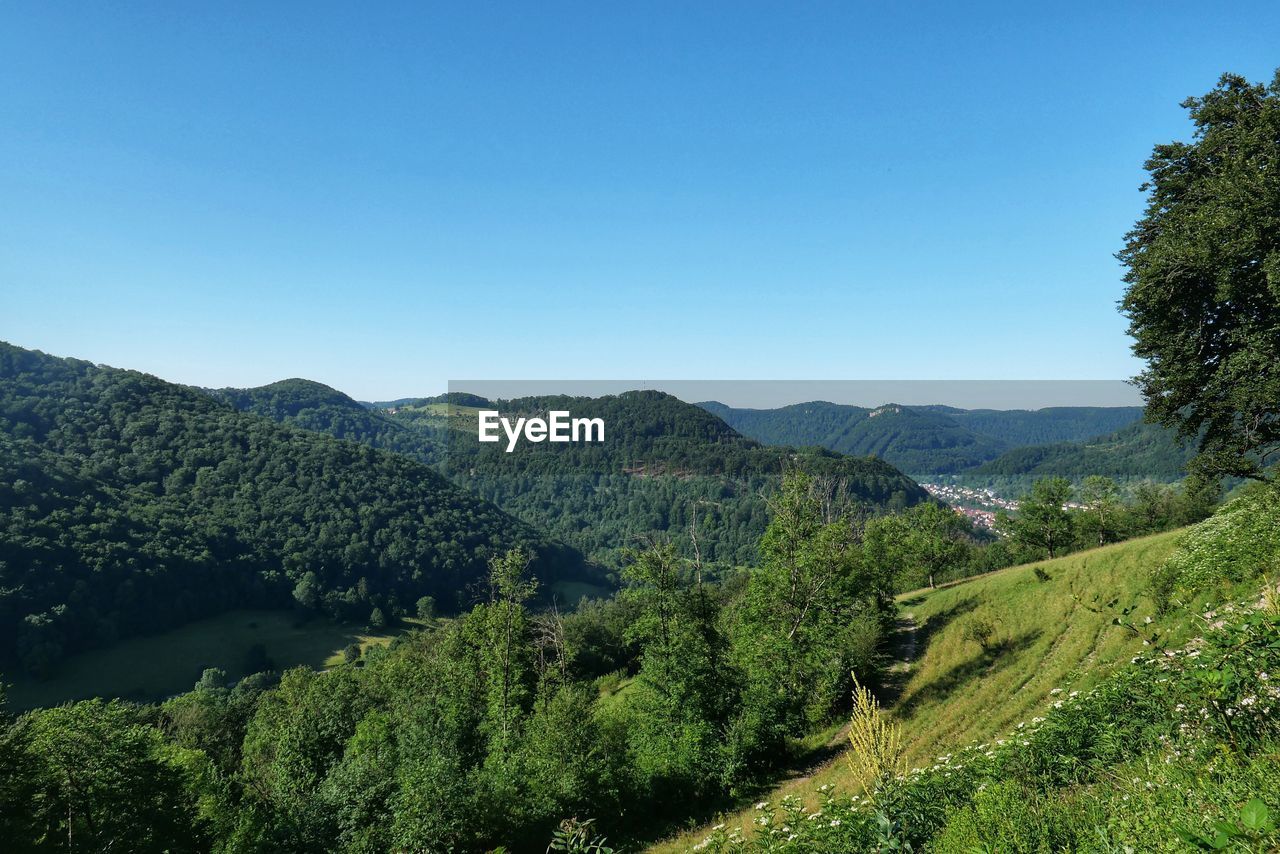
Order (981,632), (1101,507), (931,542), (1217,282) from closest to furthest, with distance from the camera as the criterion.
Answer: (1217,282) → (981,632) → (931,542) → (1101,507)

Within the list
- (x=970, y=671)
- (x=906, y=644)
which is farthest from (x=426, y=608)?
(x=970, y=671)

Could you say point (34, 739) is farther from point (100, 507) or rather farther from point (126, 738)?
point (100, 507)

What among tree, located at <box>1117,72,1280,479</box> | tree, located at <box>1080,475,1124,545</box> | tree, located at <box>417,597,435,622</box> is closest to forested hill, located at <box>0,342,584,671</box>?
tree, located at <box>417,597,435,622</box>

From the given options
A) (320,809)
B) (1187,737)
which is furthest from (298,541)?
(1187,737)

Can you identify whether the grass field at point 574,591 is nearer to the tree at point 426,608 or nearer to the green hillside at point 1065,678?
the tree at point 426,608

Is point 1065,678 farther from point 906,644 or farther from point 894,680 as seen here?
point 906,644

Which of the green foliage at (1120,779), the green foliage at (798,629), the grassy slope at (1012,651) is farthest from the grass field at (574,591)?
the green foliage at (1120,779)
